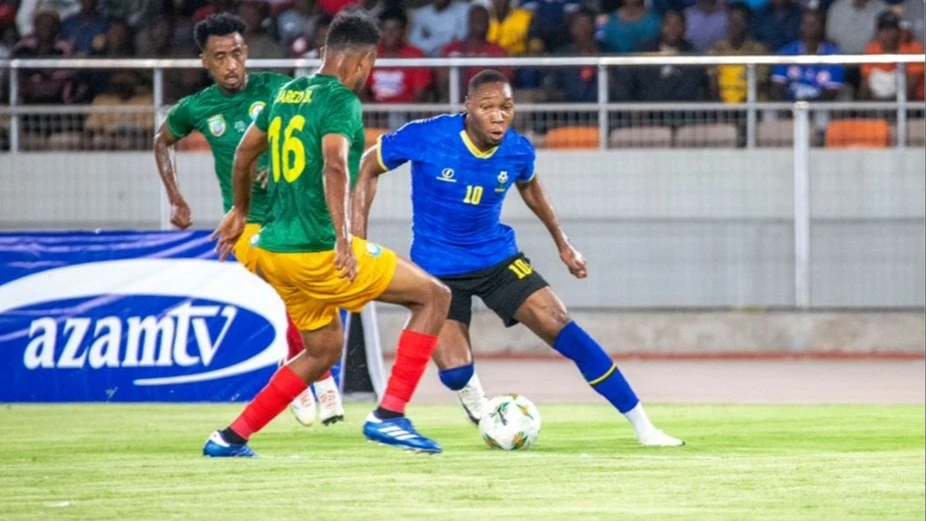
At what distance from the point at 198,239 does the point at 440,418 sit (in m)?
2.41

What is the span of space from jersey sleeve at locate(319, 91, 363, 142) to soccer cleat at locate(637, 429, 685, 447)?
2461 mm

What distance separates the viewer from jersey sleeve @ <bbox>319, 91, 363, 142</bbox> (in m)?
8.51

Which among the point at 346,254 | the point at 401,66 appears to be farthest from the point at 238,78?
the point at 401,66

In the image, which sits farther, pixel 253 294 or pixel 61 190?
pixel 61 190

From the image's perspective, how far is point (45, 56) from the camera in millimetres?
18125

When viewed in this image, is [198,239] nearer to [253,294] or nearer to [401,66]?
[253,294]

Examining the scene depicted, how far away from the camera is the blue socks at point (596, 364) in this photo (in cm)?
970

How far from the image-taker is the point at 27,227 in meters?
16.3

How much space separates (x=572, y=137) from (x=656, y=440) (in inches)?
290

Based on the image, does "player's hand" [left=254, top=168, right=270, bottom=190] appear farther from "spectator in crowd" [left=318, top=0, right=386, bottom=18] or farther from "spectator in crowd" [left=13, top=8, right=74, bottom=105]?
"spectator in crowd" [left=318, top=0, right=386, bottom=18]

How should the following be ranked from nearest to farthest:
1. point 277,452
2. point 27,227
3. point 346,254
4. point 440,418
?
point 346,254
point 277,452
point 440,418
point 27,227

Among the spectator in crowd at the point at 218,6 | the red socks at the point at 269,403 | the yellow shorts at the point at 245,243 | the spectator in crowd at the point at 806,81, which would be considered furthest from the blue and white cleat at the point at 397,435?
the spectator in crowd at the point at 218,6

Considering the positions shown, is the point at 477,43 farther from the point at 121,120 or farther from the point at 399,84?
the point at 121,120

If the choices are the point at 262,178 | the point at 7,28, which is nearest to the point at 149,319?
the point at 262,178
